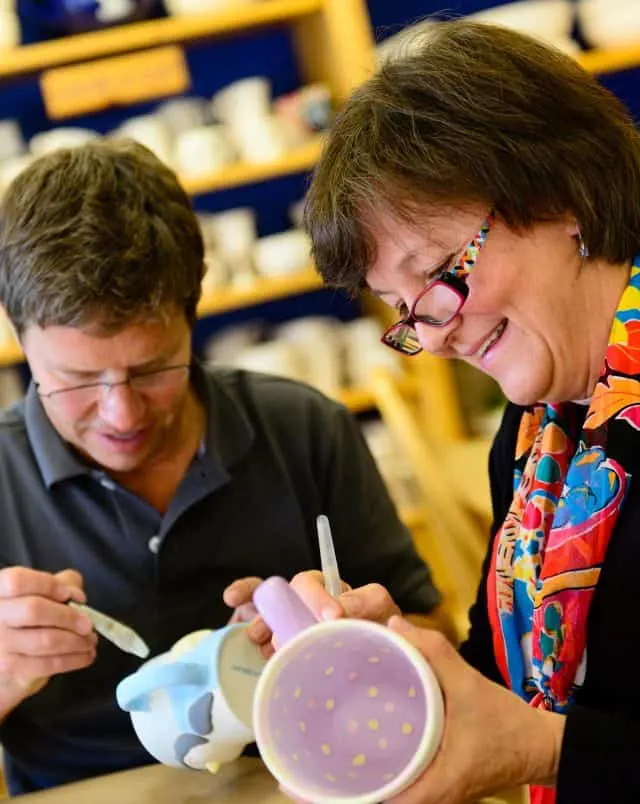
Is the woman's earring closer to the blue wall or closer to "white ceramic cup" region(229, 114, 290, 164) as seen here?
"white ceramic cup" region(229, 114, 290, 164)

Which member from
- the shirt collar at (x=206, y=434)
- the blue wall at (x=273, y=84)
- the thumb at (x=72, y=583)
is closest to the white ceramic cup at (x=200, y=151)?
the blue wall at (x=273, y=84)

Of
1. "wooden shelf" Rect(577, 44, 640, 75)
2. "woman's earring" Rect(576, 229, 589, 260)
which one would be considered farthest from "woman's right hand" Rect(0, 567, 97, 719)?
"wooden shelf" Rect(577, 44, 640, 75)

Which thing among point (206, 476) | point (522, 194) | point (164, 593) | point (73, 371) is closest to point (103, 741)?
point (164, 593)

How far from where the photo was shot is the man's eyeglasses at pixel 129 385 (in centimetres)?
123

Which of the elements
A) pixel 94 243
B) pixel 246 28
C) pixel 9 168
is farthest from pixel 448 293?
pixel 246 28

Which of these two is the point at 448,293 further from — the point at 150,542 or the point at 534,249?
the point at 150,542

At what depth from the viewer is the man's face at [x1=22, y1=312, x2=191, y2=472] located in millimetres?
1193

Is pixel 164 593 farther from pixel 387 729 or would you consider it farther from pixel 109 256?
pixel 387 729

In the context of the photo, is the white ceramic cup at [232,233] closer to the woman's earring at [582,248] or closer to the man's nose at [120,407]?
the man's nose at [120,407]

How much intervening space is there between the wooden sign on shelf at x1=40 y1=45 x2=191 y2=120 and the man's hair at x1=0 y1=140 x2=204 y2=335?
1.22m

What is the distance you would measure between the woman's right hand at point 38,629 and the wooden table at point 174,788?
0.15 metres

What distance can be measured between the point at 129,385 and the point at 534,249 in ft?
1.85

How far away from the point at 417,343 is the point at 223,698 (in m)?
0.42

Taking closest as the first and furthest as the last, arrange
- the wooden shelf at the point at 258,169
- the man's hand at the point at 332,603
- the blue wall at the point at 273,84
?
the man's hand at the point at 332,603, the wooden shelf at the point at 258,169, the blue wall at the point at 273,84
